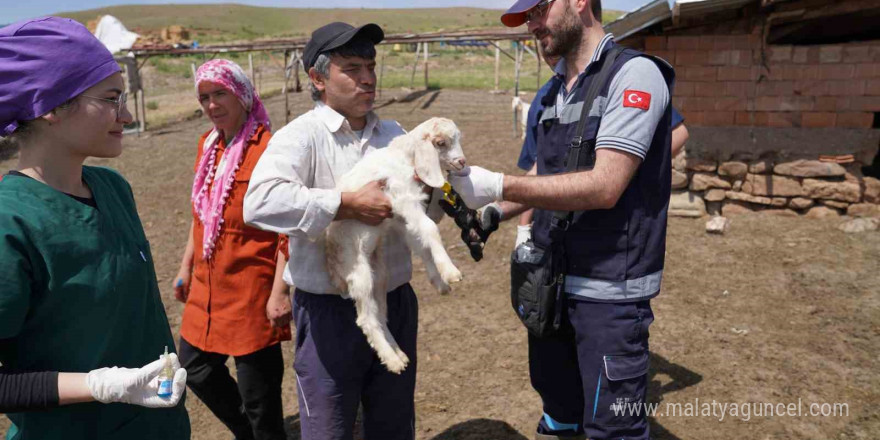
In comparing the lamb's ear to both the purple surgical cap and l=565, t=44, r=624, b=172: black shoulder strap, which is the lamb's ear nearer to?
l=565, t=44, r=624, b=172: black shoulder strap

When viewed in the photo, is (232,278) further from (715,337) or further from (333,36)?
(715,337)

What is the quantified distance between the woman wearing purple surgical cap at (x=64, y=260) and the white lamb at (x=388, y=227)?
30.1 inches

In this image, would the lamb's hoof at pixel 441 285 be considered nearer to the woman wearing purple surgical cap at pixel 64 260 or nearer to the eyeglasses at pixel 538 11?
the woman wearing purple surgical cap at pixel 64 260

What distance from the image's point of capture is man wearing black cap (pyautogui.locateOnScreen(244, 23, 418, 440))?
2266 millimetres

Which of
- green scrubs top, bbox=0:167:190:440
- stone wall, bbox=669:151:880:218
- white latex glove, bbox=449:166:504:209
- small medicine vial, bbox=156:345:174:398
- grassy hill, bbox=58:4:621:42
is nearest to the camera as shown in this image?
green scrubs top, bbox=0:167:190:440

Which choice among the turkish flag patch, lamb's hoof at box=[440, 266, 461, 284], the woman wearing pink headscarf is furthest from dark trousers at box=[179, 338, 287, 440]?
the turkish flag patch

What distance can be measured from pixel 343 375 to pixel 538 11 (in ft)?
5.96

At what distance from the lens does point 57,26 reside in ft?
5.61

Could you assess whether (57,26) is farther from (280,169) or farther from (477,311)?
(477,311)

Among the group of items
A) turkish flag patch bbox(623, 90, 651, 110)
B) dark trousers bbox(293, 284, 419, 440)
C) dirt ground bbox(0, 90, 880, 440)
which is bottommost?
dirt ground bbox(0, 90, 880, 440)

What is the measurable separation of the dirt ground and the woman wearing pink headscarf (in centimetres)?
94

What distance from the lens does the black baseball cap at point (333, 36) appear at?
2334 millimetres

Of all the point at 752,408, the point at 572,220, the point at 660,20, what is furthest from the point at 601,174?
the point at 660,20

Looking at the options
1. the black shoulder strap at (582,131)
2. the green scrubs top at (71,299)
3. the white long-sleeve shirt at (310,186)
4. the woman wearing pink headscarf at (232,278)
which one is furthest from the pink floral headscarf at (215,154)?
the black shoulder strap at (582,131)
